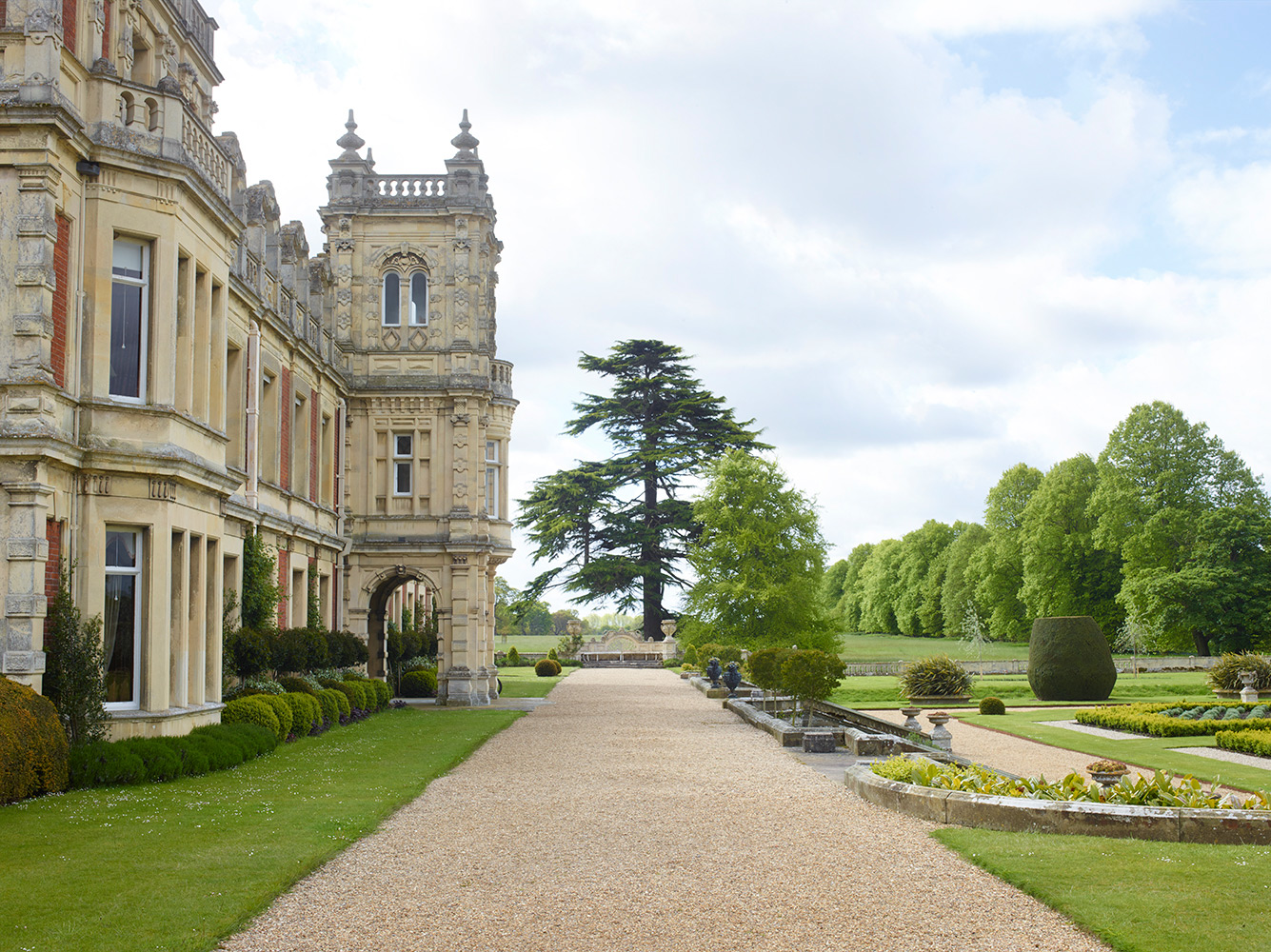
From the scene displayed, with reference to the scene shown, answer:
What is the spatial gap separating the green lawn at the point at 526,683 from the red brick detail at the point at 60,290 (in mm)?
21516

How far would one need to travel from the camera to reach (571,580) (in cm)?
4981

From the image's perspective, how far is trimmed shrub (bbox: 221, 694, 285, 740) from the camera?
53.3 ft

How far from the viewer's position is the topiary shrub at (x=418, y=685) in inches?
1217

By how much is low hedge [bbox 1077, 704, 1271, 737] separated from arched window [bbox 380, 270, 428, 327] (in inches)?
750

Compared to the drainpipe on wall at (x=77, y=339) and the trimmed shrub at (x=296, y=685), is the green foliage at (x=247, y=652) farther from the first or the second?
the drainpipe on wall at (x=77, y=339)

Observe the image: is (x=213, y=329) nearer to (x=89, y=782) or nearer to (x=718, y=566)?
(x=89, y=782)

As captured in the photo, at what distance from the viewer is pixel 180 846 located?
29.2 ft

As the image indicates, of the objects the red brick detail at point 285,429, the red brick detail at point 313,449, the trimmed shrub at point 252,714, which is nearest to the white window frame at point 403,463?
the red brick detail at point 313,449

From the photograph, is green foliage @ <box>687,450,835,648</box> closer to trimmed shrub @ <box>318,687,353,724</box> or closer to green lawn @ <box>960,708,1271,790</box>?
green lawn @ <box>960,708,1271,790</box>

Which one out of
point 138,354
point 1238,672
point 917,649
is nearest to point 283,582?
point 138,354

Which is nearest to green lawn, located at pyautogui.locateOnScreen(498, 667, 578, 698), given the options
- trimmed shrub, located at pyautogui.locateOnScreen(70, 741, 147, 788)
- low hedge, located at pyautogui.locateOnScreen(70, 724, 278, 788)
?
low hedge, located at pyautogui.locateOnScreen(70, 724, 278, 788)

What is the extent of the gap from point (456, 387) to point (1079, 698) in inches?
776

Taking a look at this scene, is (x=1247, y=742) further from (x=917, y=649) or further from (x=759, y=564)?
(x=917, y=649)

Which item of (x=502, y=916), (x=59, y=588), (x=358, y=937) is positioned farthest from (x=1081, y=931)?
(x=59, y=588)
